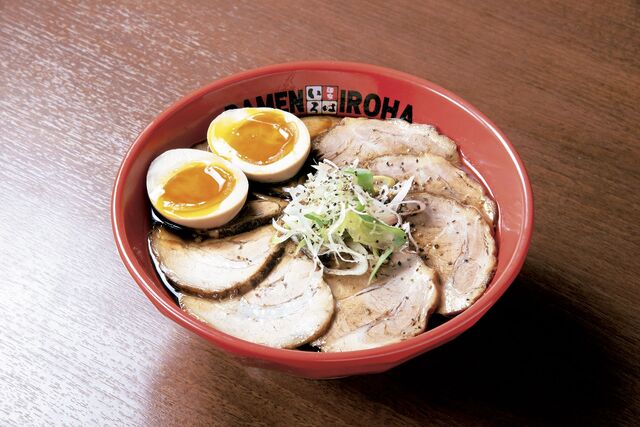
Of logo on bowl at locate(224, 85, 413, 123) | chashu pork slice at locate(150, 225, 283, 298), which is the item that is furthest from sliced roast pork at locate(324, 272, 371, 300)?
logo on bowl at locate(224, 85, 413, 123)

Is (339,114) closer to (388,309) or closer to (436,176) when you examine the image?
(436,176)

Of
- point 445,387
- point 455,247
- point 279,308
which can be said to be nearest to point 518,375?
point 445,387

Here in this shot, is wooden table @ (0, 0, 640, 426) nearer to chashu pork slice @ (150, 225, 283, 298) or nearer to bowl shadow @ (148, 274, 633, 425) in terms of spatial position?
bowl shadow @ (148, 274, 633, 425)

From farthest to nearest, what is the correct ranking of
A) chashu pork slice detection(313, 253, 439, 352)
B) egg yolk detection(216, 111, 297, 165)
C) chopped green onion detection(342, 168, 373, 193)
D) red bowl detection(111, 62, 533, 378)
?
egg yolk detection(216, 111, 297, 165) → chopped green onion detection(342, 168, 373, 193) → chashu pork slice detection(313, 253, 439, 352) → red bowl detection(111, 62, 533, 378)

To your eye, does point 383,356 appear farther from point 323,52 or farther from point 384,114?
point 323,52

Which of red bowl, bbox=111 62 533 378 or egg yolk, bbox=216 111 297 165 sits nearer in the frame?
red bowl, bbox=111 62 533 378

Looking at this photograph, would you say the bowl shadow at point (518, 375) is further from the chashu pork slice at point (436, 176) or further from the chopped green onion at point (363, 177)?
the chopped green onion at point (363, 177)

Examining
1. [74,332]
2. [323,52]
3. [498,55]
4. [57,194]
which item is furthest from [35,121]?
[498,55]
